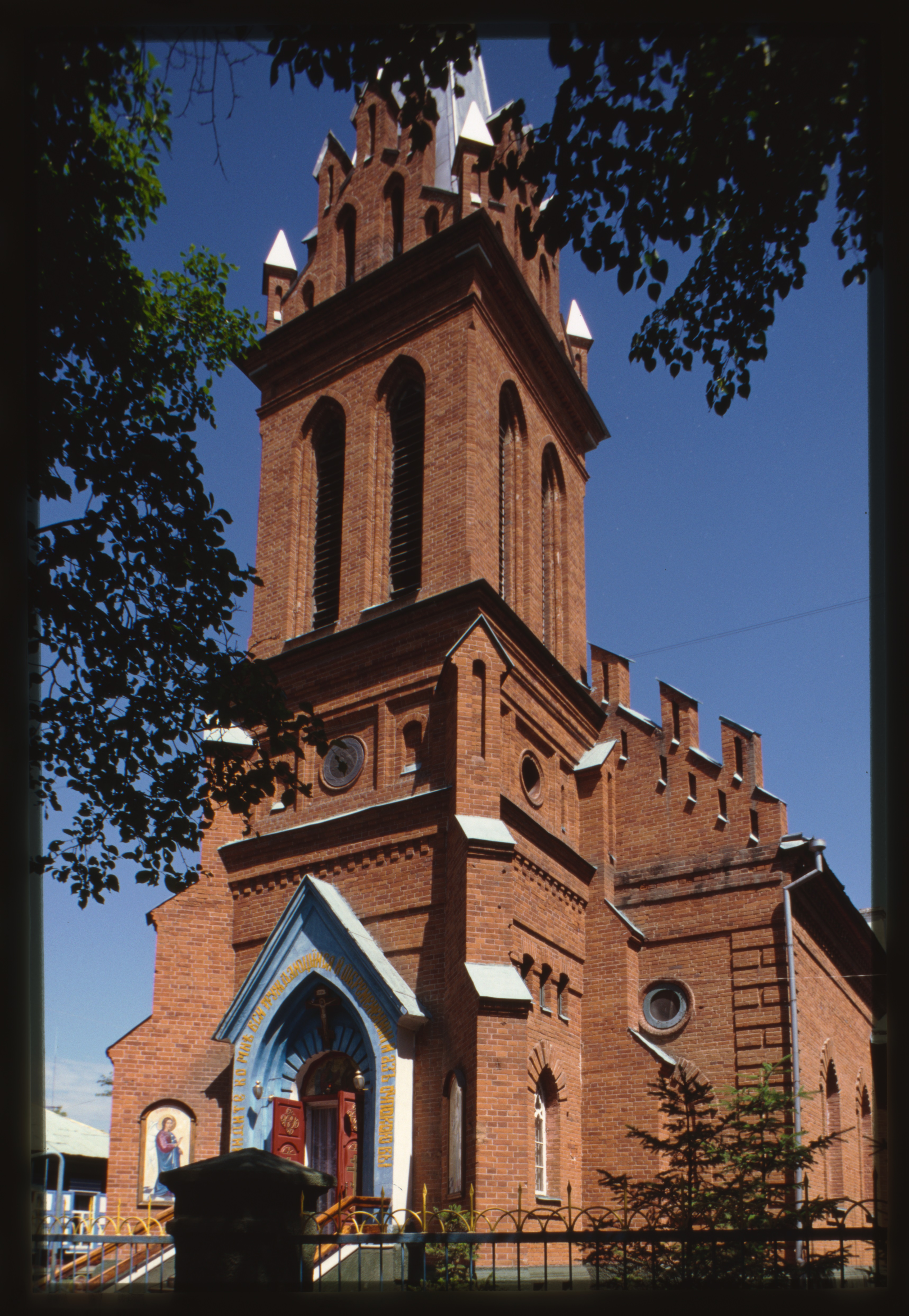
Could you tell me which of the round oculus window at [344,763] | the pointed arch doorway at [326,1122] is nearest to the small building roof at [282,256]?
the round oculus window at [344,763]

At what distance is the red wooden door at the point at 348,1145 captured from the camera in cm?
1476

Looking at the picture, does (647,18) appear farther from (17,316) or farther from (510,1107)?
(510,1107)

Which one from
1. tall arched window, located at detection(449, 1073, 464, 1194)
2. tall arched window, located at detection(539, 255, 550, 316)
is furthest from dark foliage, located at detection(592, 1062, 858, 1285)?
tall arched window, located at detection(539, 255, 550, 316)

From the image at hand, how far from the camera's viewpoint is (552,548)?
21828mm

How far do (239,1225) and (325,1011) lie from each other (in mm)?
10280

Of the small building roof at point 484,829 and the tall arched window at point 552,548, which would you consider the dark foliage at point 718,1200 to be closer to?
the small building roof at point 484,829

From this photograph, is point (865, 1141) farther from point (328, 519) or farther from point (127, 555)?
point (127, 555)

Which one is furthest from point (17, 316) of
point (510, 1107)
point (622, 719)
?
point (622, 719)

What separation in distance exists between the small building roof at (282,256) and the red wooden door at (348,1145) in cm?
1557

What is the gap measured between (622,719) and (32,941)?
54.1ft

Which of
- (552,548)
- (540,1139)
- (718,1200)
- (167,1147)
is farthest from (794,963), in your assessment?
(718,1200)

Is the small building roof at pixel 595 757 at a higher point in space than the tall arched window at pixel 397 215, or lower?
lower

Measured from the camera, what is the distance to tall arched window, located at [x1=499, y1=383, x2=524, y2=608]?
19781mm

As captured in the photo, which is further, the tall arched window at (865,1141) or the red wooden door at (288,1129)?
the tall arched window at (865,1141)
